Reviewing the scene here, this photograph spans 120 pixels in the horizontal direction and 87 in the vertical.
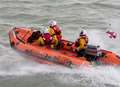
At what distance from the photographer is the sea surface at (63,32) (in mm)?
13648

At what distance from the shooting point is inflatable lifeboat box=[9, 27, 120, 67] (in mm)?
13852

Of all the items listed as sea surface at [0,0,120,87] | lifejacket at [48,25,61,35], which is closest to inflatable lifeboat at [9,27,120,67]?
sea surface at [0,0,120,87]

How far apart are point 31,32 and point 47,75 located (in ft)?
8.50

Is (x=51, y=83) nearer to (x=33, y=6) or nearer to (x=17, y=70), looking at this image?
(x=17, y=70)

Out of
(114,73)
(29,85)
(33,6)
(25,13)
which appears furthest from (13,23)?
(114,73)

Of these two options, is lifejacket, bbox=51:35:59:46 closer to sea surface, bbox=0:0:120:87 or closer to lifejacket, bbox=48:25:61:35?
lifejacket, bbox=48:25:61:35

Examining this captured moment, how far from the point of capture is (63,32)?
1862cm

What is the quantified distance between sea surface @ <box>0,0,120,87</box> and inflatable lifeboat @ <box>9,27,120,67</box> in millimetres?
265

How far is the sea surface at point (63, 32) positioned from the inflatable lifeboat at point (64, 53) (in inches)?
10.4

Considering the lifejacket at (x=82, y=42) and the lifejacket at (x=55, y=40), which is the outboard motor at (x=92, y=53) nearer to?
the lifejacket at (x=82, y=42)

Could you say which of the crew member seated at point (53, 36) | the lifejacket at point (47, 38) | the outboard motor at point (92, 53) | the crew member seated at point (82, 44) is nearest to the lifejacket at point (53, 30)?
the crew member seated at point (53, 36)

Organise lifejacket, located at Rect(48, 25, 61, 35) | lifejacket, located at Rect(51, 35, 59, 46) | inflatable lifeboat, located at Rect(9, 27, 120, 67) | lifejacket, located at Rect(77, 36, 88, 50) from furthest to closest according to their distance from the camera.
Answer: lifejacket, located at Rect(48, 25, 61, 35) → lifejacket, located at Rect(51, 35, 59, 46) → lifejacket, located at Rect(77, 36, 88, 50) → inflatable lifeboat, located at Rect(9, 27, 120, 67)

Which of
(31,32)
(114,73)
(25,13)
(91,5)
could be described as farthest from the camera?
(91,5)

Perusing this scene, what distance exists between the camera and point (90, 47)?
14.1 meters
